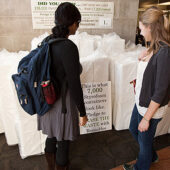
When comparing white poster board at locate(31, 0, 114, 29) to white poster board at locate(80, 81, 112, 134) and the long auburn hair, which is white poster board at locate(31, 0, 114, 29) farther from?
the long auburn hair

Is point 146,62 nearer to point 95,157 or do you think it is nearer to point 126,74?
point 126,74

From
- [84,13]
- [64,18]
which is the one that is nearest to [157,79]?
[64,18]

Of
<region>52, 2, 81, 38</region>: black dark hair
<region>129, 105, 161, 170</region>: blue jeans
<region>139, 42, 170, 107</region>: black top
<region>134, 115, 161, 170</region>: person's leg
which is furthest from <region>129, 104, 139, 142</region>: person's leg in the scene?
<region>52, 2, 81, 38</region>: black dark hair

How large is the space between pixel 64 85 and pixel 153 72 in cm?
53

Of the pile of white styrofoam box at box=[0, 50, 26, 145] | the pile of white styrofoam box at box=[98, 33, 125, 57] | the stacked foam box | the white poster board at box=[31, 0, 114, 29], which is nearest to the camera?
the pile of white styrofoam box at box=[0, 50, 26, 145]

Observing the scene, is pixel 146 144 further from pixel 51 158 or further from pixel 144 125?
pixel 51 158

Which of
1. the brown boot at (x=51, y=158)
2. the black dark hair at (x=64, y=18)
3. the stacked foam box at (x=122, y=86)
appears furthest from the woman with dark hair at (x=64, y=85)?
the stacked foam box at (x=122, y=86)

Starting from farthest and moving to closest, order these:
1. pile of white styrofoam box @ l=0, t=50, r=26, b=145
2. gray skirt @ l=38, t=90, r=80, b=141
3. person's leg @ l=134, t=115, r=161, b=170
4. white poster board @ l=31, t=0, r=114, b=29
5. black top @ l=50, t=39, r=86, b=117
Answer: white poster board @ l=31, t=0, r=114, b=29 → pile of white styrofoam box @ l=0, t=50, r=26, b=145 → person's leg @ l=134, t=115, r=161, b=170 → gray skirt @ l=38, t=90, r=80, b=141 → black top @ l=50, t=39, r=86, b=117

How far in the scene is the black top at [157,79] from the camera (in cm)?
94

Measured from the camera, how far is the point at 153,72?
100 cm

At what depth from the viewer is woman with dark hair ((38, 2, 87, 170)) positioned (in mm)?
893

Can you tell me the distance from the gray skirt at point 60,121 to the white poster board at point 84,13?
1595 millimetres

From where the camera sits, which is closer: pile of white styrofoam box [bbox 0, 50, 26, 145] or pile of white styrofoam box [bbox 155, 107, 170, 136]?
pile of white styrofoam box [bbox 0, 50, 26, 145]

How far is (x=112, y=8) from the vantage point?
244 cm
